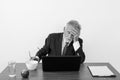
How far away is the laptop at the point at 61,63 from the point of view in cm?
173

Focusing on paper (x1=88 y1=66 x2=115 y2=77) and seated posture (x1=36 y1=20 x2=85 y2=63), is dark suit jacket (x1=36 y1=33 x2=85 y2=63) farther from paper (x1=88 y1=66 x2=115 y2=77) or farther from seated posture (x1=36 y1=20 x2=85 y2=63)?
paper (x1=88 y1=66 x2=115 y2=77)

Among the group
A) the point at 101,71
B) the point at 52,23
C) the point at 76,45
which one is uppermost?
the point at 52,23

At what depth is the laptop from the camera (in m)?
1.73

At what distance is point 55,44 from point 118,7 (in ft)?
4.17

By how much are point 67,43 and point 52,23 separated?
0.65m

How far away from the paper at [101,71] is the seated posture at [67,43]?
0.30 metres

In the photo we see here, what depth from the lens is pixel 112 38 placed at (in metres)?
2.98

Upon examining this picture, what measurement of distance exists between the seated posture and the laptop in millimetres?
440

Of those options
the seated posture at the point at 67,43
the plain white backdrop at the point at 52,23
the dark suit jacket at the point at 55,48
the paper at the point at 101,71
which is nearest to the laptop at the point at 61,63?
the paper at the point at 101,71

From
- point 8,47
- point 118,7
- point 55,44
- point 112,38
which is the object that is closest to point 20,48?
point 8,47

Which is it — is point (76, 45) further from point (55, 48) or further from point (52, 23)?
point (52, 23)

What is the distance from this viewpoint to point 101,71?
1833 mm

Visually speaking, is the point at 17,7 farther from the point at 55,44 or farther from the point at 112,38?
the point at 112,38

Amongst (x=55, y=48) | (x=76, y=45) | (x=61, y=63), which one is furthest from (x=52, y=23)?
(x=61, y=63)
